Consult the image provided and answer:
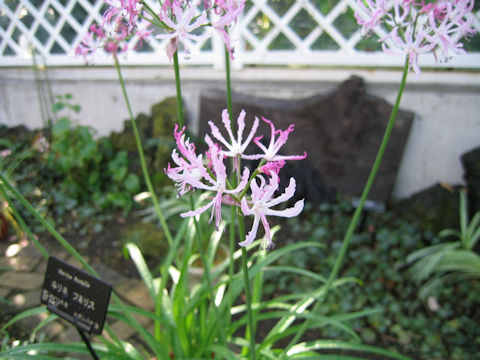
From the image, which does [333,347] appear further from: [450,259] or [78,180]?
[78,180]

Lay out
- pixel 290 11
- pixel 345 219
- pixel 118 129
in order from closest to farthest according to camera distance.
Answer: pixel 345 219
pixel 290 11
pixel 118 129

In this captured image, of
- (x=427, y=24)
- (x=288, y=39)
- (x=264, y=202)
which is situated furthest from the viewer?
(x=288, y=39)

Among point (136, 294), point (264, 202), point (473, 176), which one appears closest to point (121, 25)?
point (264, 202)

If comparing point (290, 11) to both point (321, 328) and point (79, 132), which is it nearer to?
point (79, 132)

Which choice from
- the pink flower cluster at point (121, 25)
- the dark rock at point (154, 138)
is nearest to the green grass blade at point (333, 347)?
the pink flower cluster at point (121, 25)

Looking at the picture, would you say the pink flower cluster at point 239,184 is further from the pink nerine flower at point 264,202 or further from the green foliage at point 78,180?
the green foliage at point 78,180

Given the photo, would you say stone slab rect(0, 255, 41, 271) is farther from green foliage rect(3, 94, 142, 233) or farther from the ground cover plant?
the ground cover plant

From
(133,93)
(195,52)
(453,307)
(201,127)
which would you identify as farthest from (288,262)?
(133,93)
